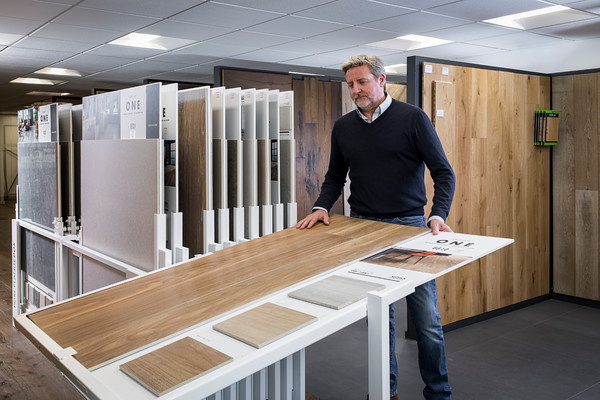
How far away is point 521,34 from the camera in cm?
586

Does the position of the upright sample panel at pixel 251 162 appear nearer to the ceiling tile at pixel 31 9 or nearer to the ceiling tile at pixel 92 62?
the ceiling tile at pixel 31 9

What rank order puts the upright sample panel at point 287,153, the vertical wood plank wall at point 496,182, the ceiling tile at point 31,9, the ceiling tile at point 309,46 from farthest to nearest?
the ceiling tile at point 309,46 → the ceiling tile at point 31,9 → the vertical wood plank wall at point 496,182 → the upright sample panel at point 287,153

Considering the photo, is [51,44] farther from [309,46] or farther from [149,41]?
[309,46]

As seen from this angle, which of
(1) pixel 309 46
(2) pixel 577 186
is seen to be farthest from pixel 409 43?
(2) pixel 577 186

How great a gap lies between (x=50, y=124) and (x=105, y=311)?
2.33 metres

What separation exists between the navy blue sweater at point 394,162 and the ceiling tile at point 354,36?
142 inches

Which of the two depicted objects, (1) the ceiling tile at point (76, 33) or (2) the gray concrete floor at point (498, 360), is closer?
(2) the gray concrete floor at point (498, 360)

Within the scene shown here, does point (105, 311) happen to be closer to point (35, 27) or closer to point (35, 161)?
point (35, 161)

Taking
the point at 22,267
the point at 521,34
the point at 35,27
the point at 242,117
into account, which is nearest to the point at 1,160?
the point at 35,27

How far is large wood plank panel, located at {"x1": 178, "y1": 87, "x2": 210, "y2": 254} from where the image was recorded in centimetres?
215

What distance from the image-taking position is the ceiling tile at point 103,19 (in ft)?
15.3

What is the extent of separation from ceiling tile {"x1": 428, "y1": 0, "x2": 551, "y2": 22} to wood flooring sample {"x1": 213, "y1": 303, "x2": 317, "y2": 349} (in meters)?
4.05

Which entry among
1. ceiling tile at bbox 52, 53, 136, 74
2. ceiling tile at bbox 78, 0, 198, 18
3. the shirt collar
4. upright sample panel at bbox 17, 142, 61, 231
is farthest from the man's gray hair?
ceiling tile at bbox 52, 53, 136, 74

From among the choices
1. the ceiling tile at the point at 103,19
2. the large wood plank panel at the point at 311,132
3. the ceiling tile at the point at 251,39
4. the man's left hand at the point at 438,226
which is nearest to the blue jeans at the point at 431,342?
the man's left hand at the point at 438,226
